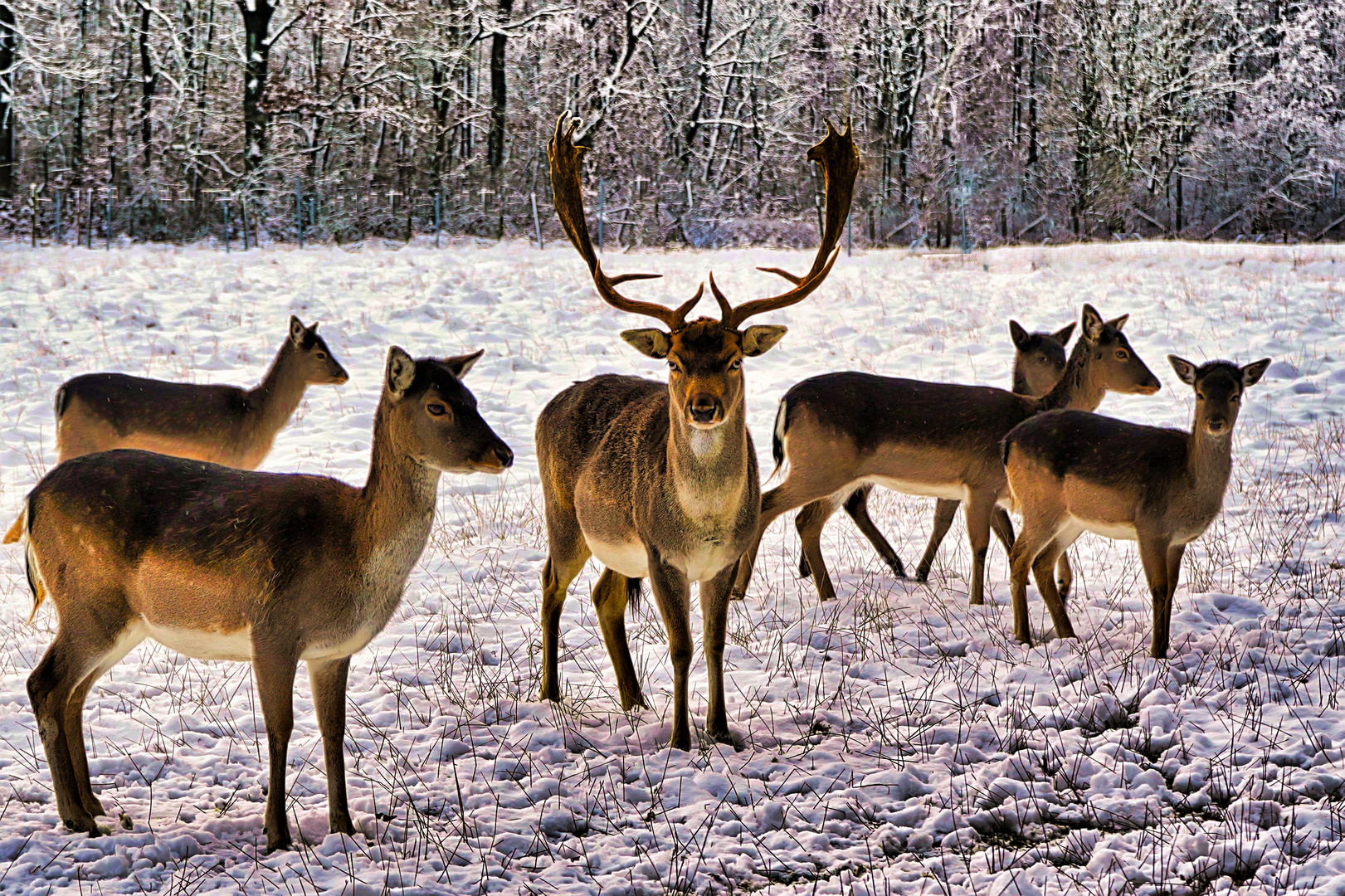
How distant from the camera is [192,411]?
886 cm

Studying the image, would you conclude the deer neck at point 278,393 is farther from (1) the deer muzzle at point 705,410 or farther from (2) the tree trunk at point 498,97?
Result: (2) the tree trunk at point 498,97

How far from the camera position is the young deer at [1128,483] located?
20.3ft

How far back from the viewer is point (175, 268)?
19594 mm

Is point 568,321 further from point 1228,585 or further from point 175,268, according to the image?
point 1228,585

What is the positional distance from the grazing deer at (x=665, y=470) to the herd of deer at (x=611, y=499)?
1 centimetres

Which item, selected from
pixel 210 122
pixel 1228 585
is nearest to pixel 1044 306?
pixel 1228 585

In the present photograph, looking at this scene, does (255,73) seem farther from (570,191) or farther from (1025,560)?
(1025,560)

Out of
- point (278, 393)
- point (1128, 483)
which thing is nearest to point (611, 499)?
point (1128, 483)

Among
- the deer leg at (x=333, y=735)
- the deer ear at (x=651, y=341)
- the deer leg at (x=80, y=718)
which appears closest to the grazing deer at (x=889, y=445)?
the deer ear at (x=651, y=341)

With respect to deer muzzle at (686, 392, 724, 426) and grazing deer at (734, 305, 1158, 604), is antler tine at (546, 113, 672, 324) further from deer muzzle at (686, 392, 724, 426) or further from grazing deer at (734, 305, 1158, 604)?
grazing deer at (734, 305, 1158, 604)

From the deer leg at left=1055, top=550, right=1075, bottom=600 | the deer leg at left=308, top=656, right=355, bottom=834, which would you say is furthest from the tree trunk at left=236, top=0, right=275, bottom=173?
the deer leg at left=308, top=656, right=355, bottom=834

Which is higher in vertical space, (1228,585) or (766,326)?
(766,326)

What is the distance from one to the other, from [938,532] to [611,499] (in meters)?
3.33

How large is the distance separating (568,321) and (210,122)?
23058mm
